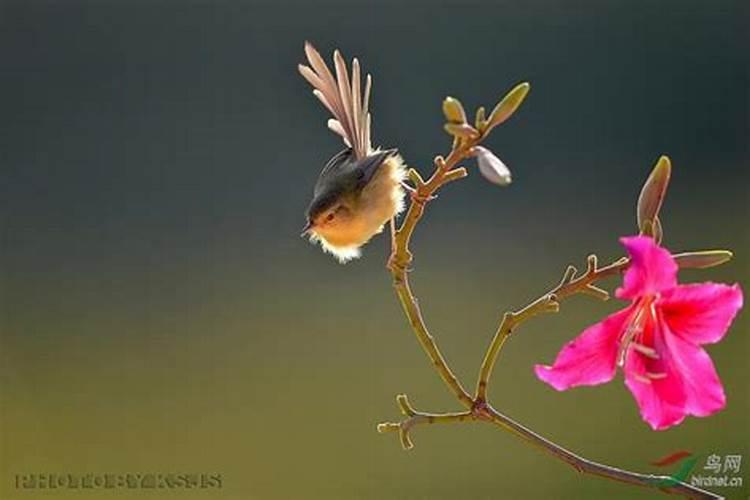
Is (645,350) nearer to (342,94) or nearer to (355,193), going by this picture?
(342,94)

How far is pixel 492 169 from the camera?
0.40 m

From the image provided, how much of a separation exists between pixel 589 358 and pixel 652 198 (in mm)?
78

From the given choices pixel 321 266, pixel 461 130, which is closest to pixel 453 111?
pixel 461 130

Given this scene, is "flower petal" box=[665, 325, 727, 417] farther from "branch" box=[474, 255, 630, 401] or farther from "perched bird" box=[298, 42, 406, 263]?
"perched bird" box=[298, 42, 406, 263]

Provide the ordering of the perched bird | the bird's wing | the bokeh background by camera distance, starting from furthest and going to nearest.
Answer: the bokeh background < the perched bird < the bird's wing

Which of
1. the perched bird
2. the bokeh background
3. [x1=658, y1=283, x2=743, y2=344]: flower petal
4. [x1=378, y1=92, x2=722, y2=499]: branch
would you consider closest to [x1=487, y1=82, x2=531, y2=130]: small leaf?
[x1=378, y1=92, x2=722, y2=499]: branch

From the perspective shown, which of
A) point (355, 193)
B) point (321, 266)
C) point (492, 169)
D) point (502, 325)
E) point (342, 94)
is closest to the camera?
point (492, 169)

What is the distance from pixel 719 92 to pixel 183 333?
3.70ft

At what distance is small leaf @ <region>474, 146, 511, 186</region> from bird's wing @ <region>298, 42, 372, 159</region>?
0.20 metres

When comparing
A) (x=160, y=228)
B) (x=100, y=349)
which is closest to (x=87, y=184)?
(x=160, y=228)

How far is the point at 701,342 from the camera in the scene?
1.61 feet

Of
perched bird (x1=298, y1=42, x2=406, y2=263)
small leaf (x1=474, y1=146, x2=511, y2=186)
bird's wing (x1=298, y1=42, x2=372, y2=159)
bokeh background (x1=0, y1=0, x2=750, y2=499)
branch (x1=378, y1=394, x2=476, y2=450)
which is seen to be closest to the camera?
small leaf (x1=474, y1=146, x2=511, y2=186)

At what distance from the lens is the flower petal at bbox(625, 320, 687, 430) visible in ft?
1.55

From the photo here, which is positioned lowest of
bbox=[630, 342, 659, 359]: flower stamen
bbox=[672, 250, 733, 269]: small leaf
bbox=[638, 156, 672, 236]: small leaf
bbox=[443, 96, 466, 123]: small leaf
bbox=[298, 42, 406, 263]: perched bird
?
bbox=[630, 342, 659, 359]: flower stamen
